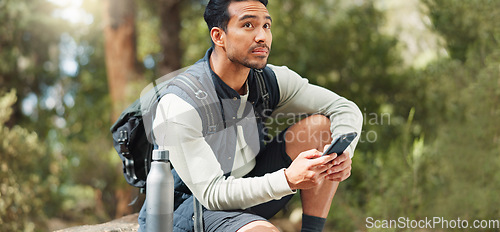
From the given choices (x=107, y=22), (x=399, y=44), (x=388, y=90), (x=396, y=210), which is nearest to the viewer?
(x=396, y=210)

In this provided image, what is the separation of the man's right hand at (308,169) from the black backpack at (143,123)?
40cm

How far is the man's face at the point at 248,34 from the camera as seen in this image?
1874 millimetres

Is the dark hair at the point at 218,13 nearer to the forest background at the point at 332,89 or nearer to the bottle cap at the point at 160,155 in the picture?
the bottle cap at the point at 160,155

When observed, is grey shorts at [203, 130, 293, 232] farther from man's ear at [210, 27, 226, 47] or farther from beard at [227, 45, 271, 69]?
man's ear at [210, 27, 226, 47]

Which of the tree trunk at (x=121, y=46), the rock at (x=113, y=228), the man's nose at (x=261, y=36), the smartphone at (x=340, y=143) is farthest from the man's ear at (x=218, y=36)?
the tree trunk at (x=121, y=46)

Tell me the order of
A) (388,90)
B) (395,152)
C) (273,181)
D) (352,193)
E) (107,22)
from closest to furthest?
(273,181) < (395,152) < (352,193) < (388,90) < (107,22)

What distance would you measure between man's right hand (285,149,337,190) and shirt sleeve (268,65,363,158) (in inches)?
17.3

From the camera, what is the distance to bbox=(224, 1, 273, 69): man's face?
6.15 ft

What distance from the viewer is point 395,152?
3916 mm

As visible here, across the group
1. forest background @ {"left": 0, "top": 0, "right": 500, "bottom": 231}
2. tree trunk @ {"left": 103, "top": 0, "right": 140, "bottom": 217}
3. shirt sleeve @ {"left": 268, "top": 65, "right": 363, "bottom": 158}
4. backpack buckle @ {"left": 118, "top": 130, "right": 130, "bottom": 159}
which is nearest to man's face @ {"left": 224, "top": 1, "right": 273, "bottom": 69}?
shirt sleeve @ {"left": 268, "top": 65, "right": 363, "bottom": 158}

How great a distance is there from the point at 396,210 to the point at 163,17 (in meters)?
3.88

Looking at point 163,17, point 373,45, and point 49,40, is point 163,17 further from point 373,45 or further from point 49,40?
point 49,40

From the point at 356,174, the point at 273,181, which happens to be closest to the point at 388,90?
the point at 356,174

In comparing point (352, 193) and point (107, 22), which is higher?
point (107, 22)
